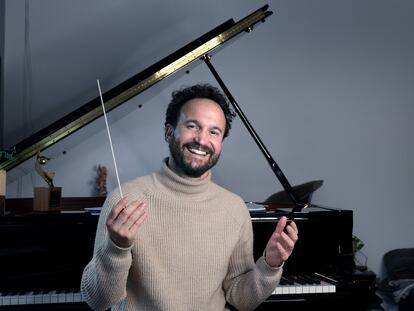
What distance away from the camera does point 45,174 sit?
2424 mm

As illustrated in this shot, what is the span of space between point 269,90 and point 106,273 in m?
2.73

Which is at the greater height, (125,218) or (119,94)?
(119,94)

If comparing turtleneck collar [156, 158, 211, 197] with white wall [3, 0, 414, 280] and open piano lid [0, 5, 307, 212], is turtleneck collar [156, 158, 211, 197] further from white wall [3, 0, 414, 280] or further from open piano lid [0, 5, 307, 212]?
white wall [3, 0, 414, 280]

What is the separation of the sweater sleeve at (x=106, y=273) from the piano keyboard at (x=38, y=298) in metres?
0.60

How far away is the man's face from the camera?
5.21ft

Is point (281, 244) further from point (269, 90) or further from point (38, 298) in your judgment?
point (269, 90)

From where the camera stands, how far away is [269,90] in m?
3.83

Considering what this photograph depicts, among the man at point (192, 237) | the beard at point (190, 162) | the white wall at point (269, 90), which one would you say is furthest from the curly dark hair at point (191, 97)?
the white wall at point (269, 90)

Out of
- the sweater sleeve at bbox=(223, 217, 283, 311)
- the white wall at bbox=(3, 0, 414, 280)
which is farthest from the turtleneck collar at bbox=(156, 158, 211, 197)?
the white wall at bbox=(3, 0, 414, 280)

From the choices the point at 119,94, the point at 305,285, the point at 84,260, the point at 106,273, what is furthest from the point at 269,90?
the point at 106,273

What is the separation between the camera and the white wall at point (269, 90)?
3.62m

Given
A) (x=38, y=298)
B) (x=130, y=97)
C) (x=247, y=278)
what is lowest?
(x=247, y=278)

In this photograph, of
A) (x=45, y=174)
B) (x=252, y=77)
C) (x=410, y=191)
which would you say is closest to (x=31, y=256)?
(x=45, y=174)

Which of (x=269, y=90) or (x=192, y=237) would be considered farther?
(x=269, y=90)
